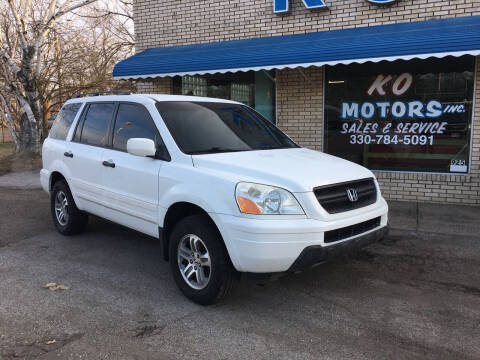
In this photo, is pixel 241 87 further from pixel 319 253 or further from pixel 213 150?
pixel 319 253

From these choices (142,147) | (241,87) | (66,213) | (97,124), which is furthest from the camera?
(241,87)

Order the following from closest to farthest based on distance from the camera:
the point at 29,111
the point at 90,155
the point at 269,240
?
the point at 269,240 < the point at 90,155 < the point at 29,111

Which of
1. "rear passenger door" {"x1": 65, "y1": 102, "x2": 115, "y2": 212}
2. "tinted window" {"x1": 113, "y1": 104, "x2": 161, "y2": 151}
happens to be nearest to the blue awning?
"rear passenger door" {"x1": 65, "y1": 102, "x2": 115, "y2": 212}

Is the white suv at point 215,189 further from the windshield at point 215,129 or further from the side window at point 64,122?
the side window at point 64,122

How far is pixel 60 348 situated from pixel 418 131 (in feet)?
22.9

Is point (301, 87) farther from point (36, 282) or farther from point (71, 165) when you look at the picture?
point (36, 282)

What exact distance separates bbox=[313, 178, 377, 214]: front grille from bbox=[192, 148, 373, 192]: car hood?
0.05m

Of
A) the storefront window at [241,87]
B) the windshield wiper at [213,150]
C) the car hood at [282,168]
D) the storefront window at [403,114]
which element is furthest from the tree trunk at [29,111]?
the car hood at [282,168]

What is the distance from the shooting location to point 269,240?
334 cm

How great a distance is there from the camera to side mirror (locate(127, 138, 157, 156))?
4.04m

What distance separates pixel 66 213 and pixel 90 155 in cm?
123

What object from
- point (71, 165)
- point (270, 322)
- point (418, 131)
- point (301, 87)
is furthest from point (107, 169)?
point (418, 131)

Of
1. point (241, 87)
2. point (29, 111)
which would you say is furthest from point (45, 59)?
point (241, 87)

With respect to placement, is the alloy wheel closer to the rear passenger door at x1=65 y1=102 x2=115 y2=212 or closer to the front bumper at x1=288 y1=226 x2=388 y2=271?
the front bumper at x1=288 y1=226 x2=388 y2=271
